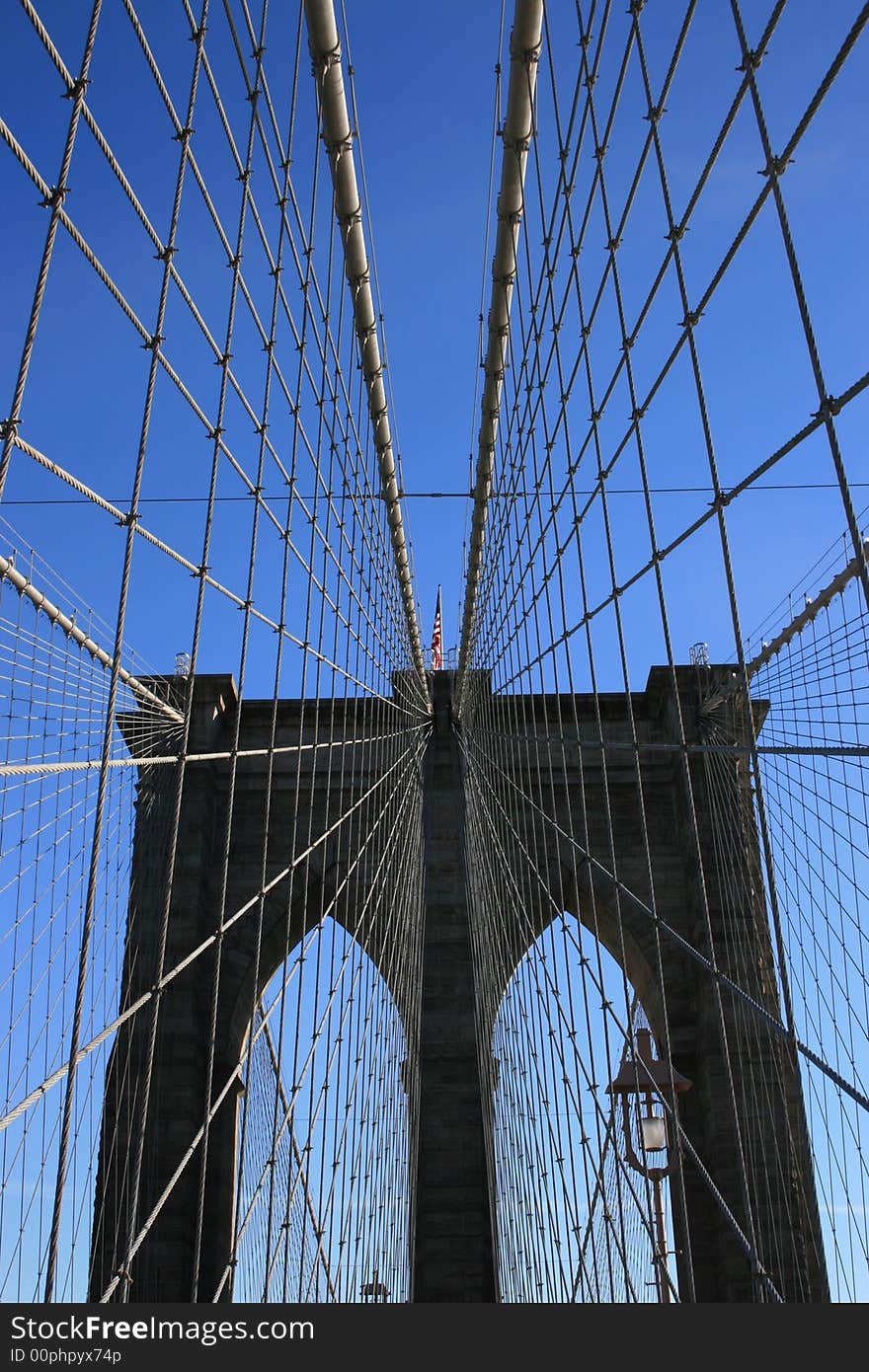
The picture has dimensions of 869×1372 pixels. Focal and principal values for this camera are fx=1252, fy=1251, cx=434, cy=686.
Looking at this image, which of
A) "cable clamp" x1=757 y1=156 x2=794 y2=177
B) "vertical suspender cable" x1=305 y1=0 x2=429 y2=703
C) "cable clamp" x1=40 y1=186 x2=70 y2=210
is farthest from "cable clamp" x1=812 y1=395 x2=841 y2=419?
"vertical suspender cable" x1=305 y1=0 x2=429 y2=703

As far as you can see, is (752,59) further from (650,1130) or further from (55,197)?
(650,1130)

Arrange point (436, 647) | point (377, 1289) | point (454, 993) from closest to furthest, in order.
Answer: point (377, 1289), point (454, 993), point (436, 647)

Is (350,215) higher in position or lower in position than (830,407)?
higher

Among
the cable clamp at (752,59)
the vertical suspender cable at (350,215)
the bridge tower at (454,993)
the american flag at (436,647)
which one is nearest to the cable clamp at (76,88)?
the cable clamp at (752,59)

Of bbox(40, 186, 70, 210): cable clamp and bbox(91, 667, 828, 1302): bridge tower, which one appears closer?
bbox(40, 186, 70, 210): cable clamp

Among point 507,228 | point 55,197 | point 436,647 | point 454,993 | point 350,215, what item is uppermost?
point 436,647

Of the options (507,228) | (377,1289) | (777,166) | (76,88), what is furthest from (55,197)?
(377,1289)

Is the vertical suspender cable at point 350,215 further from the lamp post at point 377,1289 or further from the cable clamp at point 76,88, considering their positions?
the lamp post at point 377,1289

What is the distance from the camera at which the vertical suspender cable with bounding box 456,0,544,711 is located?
5.34 m

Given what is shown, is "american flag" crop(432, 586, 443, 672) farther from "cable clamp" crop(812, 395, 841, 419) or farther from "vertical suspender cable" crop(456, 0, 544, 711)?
"cable clamp" crop(812, 395, 841, 419)

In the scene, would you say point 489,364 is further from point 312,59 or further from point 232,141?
point 232,141

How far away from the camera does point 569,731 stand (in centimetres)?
1655

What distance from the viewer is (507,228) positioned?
23.9 ft

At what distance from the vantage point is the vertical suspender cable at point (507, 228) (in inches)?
210
